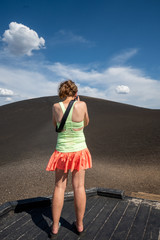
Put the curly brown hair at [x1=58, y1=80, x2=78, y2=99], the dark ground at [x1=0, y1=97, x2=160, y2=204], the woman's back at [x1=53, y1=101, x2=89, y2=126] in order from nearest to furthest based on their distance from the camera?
the woman's back at [x1=53, y1=101, x2=89, y2=126]
the curly brown hair at [x1=58, y1=80, x2=78, y2=99]
the dark ground at [x1=0, y1=97, x2=160, y2=204]

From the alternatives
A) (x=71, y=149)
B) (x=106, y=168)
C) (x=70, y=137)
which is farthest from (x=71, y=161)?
(x=106, y=168)

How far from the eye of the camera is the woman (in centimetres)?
250

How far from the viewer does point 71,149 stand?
2.54m

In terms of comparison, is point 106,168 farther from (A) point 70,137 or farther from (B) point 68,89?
(B) point 68,89

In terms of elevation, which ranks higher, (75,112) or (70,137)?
(75,112)

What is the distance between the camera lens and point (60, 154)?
2.60 m

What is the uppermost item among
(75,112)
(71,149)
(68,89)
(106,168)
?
(68,89)

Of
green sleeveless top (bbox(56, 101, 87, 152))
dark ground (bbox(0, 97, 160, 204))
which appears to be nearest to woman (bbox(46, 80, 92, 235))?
green sleeveless top (bbox(56, 101, 87, 152))

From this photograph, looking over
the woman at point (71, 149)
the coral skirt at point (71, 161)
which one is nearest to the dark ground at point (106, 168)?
the woman at point (71, 149)

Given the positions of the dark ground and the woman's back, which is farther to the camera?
the dark ground

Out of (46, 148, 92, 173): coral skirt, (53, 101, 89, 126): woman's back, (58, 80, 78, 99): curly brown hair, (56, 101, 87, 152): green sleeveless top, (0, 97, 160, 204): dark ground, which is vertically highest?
(58, 80, 78, 99): curly brown hair

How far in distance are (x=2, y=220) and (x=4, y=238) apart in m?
0.64

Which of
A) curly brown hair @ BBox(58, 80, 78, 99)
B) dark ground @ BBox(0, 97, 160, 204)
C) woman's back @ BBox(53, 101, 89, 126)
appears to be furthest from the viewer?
dark ground @ BBox(0, 97, 160, 204)

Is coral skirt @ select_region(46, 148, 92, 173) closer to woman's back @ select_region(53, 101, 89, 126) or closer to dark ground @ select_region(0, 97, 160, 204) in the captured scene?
woman's back @ select_region(53, 101, 89, 126)
